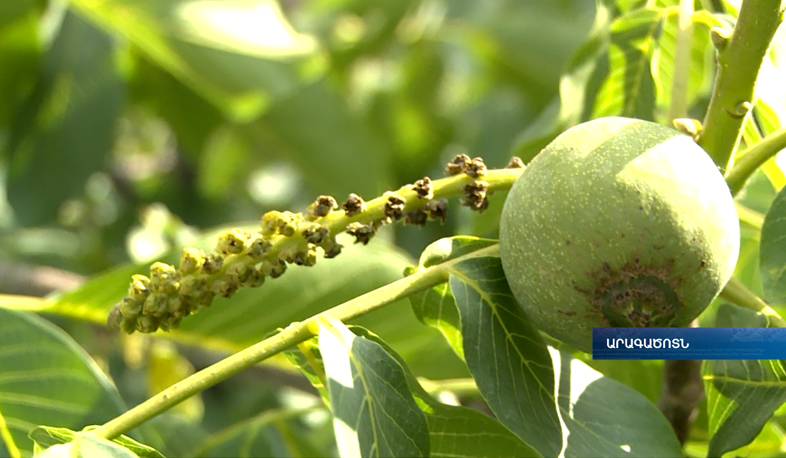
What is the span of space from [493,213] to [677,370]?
16.8 inches

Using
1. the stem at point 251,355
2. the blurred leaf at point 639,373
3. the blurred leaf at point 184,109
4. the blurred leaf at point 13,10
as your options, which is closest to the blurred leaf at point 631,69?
the blurred leaf at point 639,373

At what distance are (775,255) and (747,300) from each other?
0.07 metres

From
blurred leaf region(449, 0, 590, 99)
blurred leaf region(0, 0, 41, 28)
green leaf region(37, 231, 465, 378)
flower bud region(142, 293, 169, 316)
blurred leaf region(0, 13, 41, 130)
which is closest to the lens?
flower bud region(142, 293, 169, 316)

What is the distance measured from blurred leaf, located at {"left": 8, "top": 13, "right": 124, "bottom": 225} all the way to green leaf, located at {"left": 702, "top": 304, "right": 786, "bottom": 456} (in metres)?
1.84

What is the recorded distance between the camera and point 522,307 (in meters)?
1.01

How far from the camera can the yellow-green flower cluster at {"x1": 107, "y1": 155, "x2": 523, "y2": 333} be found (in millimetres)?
1017

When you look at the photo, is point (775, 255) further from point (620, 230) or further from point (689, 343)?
point (620, 230)

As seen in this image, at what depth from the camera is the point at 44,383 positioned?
51.0 inches

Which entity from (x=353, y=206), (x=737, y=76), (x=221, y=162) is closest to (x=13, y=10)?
(x=221, y=162)

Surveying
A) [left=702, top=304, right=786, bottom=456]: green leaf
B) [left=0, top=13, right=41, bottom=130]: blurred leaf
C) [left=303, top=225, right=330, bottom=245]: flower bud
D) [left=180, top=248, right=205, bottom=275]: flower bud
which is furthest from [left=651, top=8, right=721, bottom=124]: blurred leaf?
[left=0, top=13, right=41, bottom=130]: blurred leaf

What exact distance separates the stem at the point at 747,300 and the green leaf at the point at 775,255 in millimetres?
18

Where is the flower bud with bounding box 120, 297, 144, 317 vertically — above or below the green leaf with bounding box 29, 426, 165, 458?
above

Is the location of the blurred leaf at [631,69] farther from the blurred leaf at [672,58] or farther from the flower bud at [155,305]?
the flower bud at [155,305]

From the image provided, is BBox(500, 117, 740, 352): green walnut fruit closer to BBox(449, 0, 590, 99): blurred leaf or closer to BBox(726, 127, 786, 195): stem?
BBox(726, 127, 786, 195): stem
